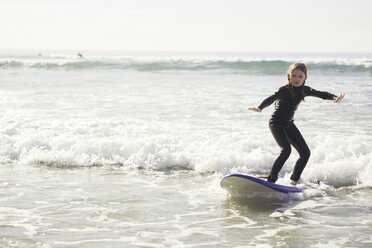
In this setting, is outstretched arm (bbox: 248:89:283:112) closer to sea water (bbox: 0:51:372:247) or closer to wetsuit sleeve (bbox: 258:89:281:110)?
wetsuit sleeve (bbox: 258:89:281:110)

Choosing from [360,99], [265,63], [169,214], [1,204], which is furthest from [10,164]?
[265,63]

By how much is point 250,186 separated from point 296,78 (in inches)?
61.4

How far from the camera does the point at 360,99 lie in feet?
49.6

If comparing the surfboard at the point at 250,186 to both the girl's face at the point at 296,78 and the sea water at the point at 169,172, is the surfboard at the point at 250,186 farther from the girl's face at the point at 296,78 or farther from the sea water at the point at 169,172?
the girl's face at the point at 296,78

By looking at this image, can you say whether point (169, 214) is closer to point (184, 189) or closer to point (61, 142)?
point (184, 189)

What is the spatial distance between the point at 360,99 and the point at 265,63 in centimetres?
1736

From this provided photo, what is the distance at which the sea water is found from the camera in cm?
518

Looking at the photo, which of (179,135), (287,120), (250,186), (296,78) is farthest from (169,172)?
(296,78)

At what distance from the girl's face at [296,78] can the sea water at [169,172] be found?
151cm

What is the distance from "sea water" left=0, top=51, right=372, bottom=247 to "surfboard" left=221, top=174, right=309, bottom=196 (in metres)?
0.14

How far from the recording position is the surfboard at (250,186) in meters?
6.58

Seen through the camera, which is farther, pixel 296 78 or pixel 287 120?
pixel 287 120

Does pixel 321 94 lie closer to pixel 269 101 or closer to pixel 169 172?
pixel 269 101

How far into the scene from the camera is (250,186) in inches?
262
